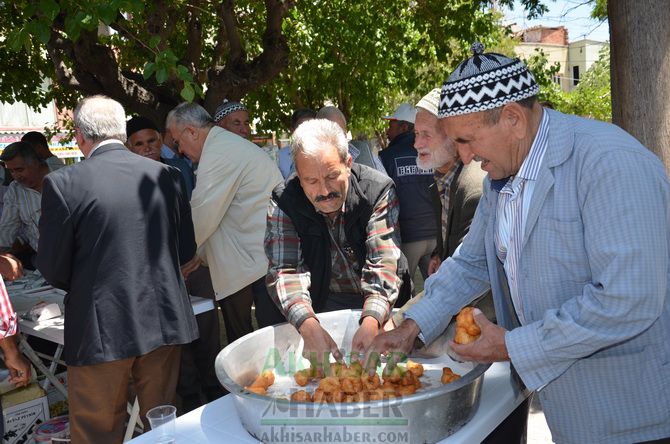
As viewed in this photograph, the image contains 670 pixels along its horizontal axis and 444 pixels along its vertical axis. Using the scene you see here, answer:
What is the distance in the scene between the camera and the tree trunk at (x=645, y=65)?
12.1 ft

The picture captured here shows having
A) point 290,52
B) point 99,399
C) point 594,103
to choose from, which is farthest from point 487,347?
point 594,103

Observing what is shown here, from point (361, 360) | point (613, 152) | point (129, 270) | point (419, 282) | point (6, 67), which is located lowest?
point (419, 282)

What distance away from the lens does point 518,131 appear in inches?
62.8

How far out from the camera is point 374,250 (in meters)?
2.32

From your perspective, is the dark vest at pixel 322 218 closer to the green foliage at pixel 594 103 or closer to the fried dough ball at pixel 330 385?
the fried dough ball at pixel 330 385

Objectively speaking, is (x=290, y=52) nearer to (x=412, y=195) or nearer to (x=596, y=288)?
(x=412, y=195)

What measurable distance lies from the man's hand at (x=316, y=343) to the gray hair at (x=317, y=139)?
23.6 inches

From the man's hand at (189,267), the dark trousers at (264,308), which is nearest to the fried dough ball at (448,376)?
the dark trousers at (264,308)

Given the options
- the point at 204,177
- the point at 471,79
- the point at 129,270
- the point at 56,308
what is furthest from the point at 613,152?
the point at 56,308

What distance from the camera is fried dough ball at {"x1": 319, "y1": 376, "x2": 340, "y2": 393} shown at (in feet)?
5.31

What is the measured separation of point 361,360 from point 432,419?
45cm

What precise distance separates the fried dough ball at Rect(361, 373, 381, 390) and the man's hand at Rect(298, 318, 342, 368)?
217mm

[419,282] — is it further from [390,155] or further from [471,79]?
[471,79]

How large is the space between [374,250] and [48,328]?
1.87 m
